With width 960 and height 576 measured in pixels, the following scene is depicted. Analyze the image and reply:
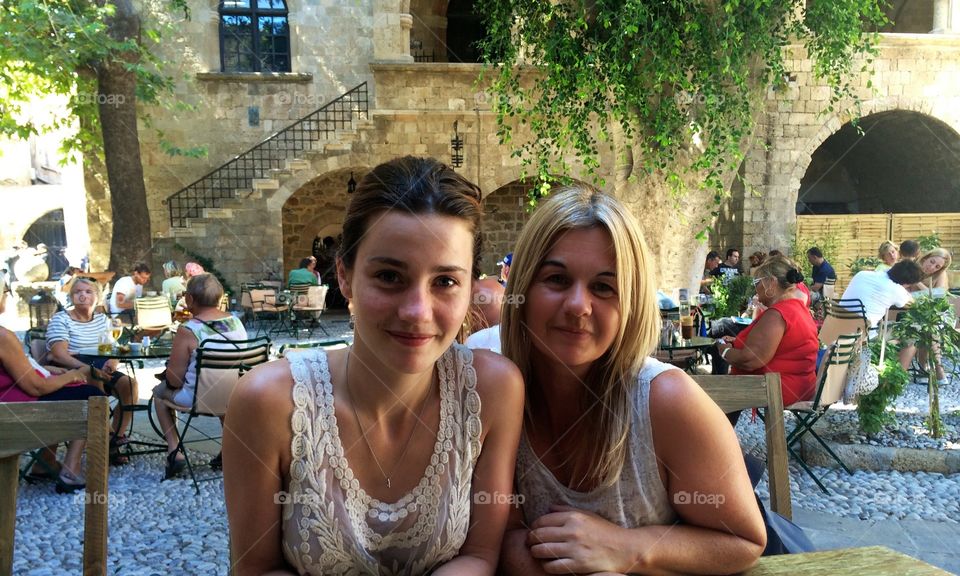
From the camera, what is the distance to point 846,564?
139cm

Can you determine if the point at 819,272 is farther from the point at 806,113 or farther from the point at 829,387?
the point at 829,387

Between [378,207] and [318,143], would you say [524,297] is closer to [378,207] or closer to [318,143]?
[378,207]

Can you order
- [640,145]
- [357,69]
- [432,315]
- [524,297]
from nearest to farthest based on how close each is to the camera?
[432,315]
[524,297]
[640,145]
[357,69]

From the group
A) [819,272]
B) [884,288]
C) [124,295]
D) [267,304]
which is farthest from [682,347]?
[267,304]

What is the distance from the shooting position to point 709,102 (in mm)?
5980

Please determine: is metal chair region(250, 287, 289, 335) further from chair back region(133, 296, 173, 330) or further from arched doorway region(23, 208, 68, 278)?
arched doorway region(23, 208, 68, 278)

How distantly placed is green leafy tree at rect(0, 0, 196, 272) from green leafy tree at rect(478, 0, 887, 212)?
273 inches

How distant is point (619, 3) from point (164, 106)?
34.3 feet

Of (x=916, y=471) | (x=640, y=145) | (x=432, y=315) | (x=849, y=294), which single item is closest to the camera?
(x=432, y=315)

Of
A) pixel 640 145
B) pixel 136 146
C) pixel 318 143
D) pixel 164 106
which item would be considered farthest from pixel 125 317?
pixel 640 145

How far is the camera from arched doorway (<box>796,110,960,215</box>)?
1442 centimetres

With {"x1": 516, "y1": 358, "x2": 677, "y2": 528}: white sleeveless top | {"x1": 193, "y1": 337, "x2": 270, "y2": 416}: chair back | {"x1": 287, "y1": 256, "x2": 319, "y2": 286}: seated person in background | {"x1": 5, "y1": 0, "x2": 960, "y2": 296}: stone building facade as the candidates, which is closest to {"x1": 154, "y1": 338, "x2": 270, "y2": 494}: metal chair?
{"x1": 193, "y1": 337, "x2": 270, "y2": 416}: chair back

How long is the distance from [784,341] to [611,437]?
357 centimetres

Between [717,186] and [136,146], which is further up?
[136,146]
